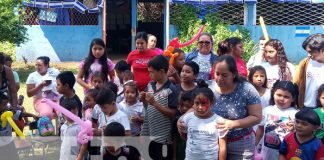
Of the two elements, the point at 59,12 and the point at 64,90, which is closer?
the point at 64,90

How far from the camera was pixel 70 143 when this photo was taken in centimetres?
438

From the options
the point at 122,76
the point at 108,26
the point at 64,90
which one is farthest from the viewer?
the point at 108,26

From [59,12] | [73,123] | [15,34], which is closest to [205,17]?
[59,12]

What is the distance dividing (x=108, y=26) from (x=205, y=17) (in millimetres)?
4855

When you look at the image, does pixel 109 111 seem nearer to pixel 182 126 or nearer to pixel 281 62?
pixel 182 126

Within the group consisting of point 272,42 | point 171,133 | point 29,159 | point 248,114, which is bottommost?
point 29,159

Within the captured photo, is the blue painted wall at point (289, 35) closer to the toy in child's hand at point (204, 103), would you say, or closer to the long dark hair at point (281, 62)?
the long dark hair at point (281, 62)

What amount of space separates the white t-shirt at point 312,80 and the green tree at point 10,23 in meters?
7.85

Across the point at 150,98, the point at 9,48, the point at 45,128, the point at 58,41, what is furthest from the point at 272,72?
the point at 9,48

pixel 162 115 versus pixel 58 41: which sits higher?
pixel 58 41

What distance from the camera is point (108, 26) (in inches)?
664

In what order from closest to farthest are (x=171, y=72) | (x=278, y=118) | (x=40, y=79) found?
(x=278, y=118) → (x=171, y=72) → (x=40, y=79)

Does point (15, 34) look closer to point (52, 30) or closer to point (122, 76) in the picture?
point (52, 30)

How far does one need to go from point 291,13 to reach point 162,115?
10181 millimetres
